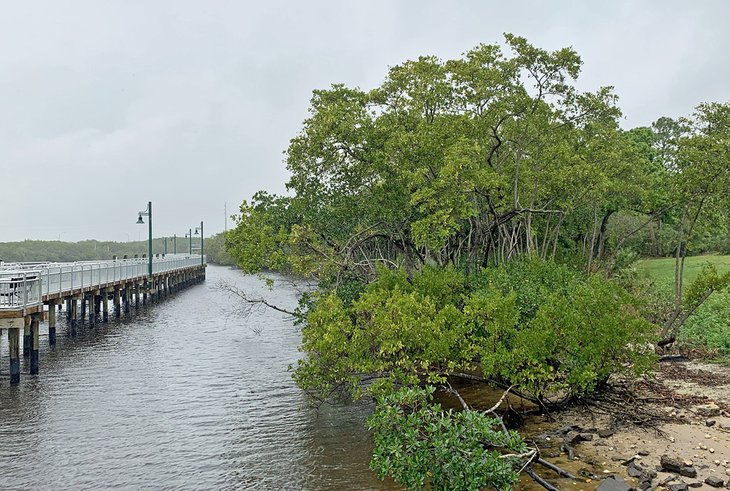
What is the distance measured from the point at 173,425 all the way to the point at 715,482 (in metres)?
11.7

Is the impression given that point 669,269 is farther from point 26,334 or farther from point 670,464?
point 26,334

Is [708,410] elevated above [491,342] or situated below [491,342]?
below

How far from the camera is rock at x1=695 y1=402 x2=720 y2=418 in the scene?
11914mm

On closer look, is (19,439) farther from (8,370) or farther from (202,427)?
(8,370)

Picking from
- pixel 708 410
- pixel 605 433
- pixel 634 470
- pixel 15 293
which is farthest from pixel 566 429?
pixel 15 293

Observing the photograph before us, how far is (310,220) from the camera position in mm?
23219

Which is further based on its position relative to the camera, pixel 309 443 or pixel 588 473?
pixel 309 443

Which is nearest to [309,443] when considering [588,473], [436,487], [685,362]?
[436,487]

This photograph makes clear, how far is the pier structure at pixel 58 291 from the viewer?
18.8 metres

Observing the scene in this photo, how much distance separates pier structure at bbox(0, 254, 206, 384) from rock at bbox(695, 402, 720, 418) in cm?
1847

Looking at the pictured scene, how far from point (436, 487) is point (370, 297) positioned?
16.7 feet

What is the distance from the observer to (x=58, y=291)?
25109 mm

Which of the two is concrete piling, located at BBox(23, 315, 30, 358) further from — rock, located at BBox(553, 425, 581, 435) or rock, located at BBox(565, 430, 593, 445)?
rock, located at BBox(565, 430, 593, 445)

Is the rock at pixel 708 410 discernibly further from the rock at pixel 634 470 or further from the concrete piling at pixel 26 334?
the concrete piling at pixel 26 334
